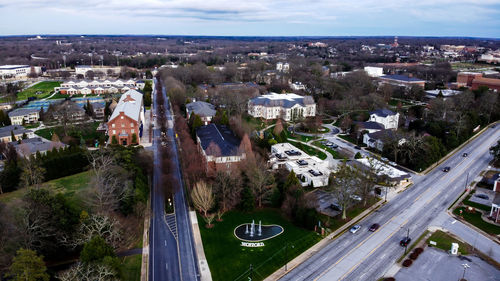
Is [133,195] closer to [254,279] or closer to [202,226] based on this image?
[202,226]

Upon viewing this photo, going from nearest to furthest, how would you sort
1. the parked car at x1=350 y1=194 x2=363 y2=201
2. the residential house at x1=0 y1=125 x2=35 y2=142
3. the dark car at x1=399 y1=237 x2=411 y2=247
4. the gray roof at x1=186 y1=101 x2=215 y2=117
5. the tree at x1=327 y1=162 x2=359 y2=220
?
the dark car at x1=399 y1=237 x2=411 y2=247 → the tree at x1=327 y1=162 x2=359 y2=220 → the parked car at x1=350 y1=194 x2=363 y2=201 → the residential house at x1=0 y1=125 x2=35 y2=142 → the gray roof at x1=186 y1=101 x2=215 y2=117

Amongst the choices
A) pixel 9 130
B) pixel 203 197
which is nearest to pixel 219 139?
pixel 203 197

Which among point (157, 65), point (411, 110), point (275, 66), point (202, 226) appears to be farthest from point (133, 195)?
point (157, 65)

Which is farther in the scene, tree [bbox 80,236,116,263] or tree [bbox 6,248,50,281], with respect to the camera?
tree [bbox 80,236,116,263]

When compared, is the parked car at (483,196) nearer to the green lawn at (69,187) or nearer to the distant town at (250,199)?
the distant town at (250,199)

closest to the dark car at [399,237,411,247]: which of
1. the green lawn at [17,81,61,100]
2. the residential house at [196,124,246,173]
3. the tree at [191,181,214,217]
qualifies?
the tree at [191,181,214,217]

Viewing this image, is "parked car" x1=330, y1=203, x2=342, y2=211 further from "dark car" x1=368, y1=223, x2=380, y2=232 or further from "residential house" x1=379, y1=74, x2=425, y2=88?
"residential house" x1=379, y1=74, x2=425, y2=88

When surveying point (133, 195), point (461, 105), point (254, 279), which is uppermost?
point (461, 105)
